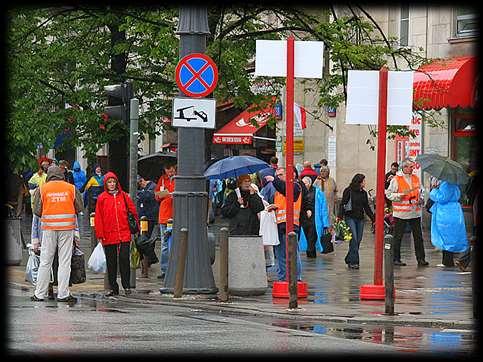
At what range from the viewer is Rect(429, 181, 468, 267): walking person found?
2441 centimetres

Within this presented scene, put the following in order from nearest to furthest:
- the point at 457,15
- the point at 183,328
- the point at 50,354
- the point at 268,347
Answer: the point at 50,354 < the point at 268,347 < the point at 183,328 < the point at 457,15

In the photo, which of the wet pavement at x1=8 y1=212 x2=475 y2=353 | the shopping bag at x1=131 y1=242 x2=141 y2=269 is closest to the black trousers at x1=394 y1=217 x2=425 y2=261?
the wet pavement at x1=8 y1=212 x2=475 y2=353

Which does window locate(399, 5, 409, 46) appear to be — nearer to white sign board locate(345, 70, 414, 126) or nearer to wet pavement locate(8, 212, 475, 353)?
wet pavement locate(8, 212, 475, 353)

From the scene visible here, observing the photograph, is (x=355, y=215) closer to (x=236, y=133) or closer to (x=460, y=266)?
(x=460, y=266)

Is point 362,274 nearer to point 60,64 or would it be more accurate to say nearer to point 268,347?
point 60,64

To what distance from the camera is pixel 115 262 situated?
62.3 feet

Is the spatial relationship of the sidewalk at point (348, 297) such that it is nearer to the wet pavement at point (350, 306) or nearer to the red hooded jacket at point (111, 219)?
the wet pavement at point (350, 306)

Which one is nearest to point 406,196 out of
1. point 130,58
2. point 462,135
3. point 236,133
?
point 130,58

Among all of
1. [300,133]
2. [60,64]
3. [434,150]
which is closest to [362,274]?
[60,64]

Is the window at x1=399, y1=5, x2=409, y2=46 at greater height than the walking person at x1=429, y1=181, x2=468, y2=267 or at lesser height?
greater

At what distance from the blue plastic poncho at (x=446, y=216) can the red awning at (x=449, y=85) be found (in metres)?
8.00

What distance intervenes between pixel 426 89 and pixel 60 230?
17021mm

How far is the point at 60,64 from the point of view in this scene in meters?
27.2

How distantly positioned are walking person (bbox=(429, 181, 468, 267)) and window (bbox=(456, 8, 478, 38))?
10.1m
